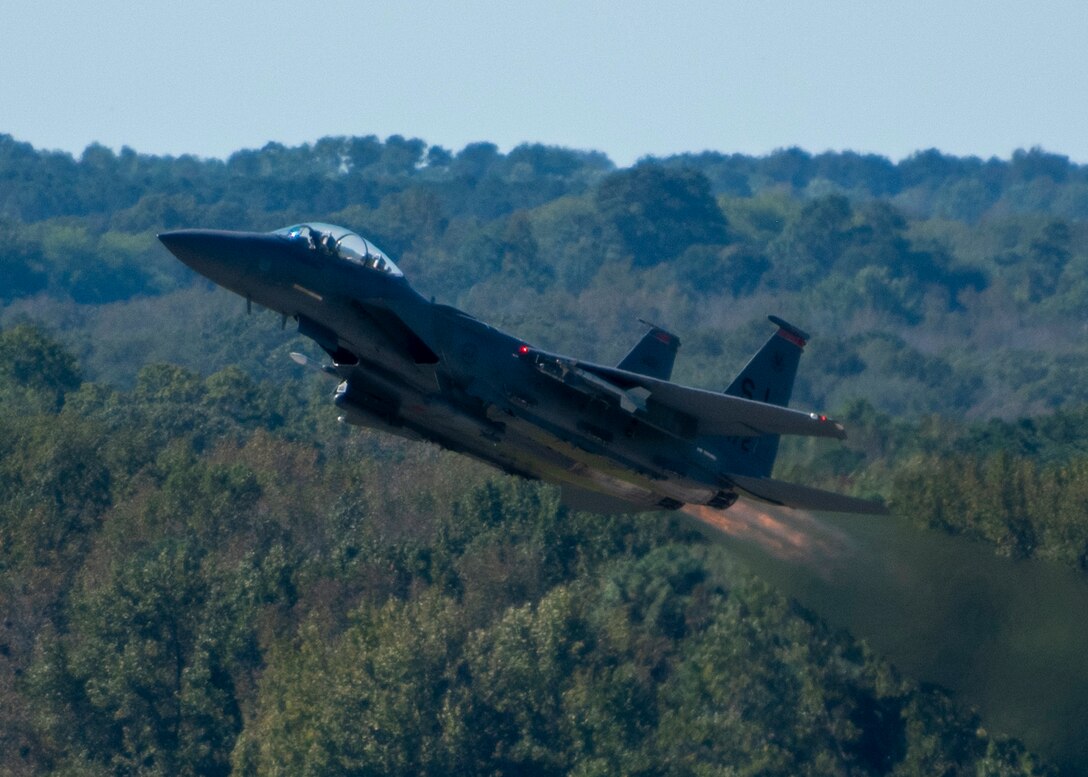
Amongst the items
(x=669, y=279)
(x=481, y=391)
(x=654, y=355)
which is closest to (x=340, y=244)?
(x=481, y=391)

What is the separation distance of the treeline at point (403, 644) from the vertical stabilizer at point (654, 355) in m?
20.6

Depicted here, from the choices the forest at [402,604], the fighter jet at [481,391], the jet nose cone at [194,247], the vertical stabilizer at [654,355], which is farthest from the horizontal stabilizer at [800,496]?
the forest at [402,604]

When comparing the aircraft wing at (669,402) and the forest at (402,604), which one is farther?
the forest at (402,604)

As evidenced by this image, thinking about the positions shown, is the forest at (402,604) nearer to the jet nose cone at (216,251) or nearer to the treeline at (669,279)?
the treeline at (669,279)

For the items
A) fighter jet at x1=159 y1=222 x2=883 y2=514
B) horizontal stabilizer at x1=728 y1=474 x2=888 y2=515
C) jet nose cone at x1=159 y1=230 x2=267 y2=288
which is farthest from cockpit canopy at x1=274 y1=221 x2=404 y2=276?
horizontal stabilizer at x1=728 y1=474 x2=888 y2=515

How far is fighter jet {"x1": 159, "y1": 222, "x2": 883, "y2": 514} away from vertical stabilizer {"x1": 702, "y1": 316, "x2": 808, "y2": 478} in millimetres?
1119

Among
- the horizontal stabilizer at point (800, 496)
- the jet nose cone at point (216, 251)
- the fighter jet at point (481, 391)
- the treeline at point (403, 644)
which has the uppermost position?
the jet nose cone at point (216, 251)

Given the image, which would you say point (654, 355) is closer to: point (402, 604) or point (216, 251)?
point (216, 251)

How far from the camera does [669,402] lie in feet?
91.1

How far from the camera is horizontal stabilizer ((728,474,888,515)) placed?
29250 millimetres

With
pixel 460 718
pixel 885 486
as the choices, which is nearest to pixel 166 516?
pixel 460 718

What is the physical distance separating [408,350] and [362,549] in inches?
1281

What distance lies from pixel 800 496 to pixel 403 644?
23.8 m

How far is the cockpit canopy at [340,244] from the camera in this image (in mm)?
26312
